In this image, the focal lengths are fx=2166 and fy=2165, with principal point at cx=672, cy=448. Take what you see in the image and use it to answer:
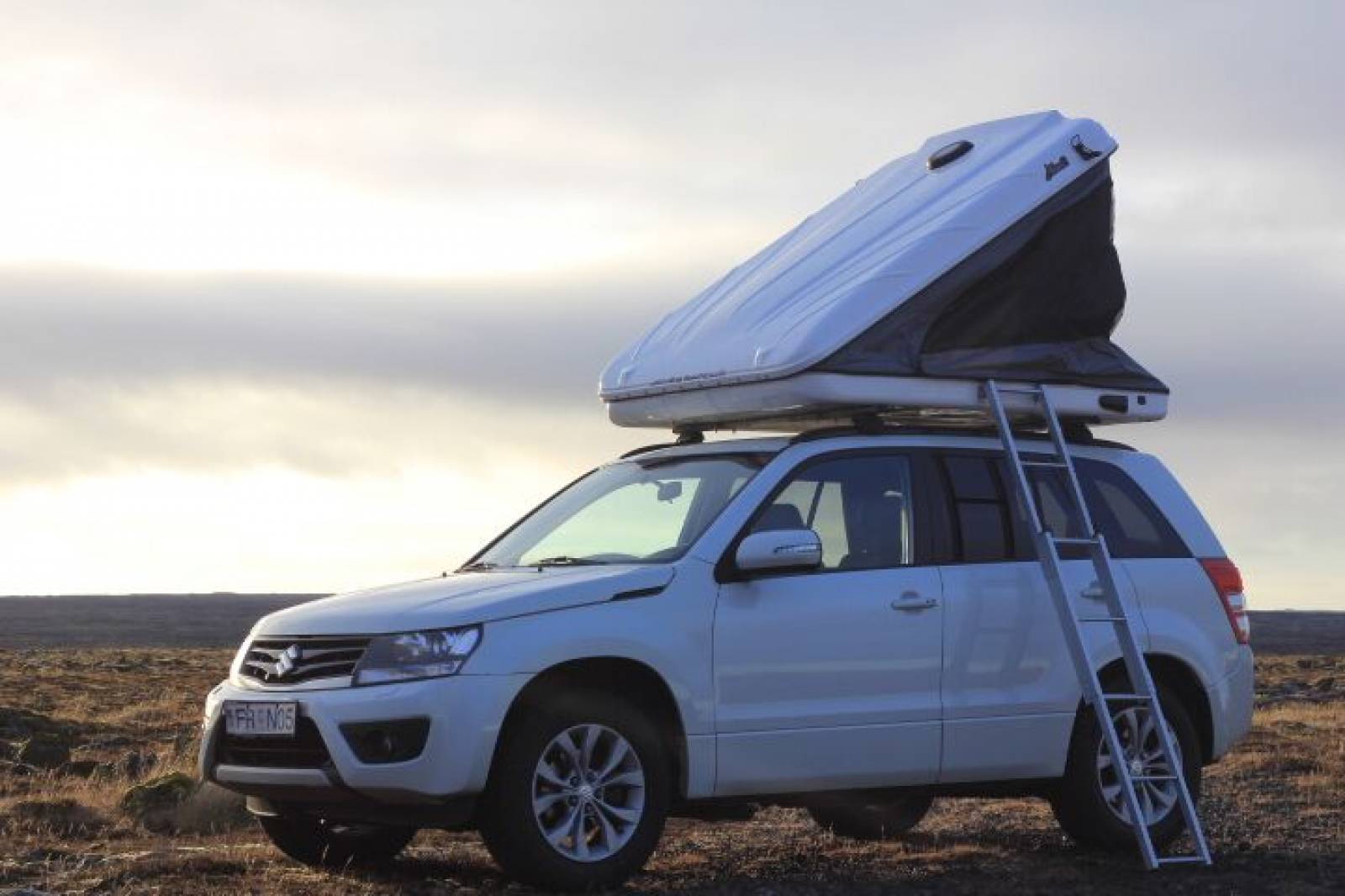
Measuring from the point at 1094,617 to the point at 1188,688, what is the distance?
91 cm

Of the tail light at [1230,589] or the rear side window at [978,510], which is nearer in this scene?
the rear side window at [978,510]

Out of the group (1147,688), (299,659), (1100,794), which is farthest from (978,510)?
(299,659)

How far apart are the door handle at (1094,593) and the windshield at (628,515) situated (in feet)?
6.01

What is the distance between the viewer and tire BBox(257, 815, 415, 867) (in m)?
9.83

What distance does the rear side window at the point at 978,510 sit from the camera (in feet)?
33.2

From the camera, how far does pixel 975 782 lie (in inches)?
394

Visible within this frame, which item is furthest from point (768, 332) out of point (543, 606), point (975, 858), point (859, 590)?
point (975, 858)

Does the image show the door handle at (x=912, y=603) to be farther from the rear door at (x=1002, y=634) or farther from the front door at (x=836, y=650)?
the rear door at (x=1002, y=634)

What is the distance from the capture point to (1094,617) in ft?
33.8

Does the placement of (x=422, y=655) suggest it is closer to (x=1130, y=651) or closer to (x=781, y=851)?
(x=781, y=851)

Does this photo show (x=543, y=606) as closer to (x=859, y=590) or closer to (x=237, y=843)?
(x=859, y=590)

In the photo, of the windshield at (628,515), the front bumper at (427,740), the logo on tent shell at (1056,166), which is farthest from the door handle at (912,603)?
the logo on tent shell at (1056,166)

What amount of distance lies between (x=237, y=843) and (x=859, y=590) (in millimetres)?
3796

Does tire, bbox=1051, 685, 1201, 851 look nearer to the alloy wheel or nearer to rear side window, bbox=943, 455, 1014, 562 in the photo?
rear side window, bbox=943, 455, 1014, 562
